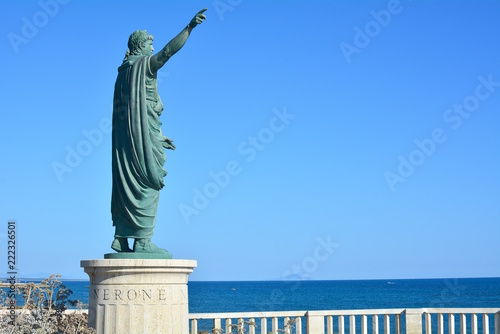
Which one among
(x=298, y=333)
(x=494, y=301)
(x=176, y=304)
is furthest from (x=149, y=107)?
(x=494, y=301)

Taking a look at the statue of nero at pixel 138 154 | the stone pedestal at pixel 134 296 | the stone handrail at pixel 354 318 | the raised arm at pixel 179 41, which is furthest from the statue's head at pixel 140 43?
the stone handrail at pixel 354 318

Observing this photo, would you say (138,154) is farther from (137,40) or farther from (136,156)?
(137,40)

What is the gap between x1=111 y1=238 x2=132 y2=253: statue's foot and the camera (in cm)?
1010

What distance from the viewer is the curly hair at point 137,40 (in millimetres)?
10547

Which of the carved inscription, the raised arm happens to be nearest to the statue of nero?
the raised arm

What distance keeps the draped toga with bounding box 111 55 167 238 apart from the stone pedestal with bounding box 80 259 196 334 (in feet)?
1.90

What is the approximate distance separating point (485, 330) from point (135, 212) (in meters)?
8.33

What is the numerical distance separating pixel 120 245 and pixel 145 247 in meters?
0.35

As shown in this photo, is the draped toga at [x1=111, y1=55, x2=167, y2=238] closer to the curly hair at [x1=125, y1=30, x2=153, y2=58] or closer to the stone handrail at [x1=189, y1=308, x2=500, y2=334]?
the curly hair at [x1=125, y1=30, x2=153, y2=58]

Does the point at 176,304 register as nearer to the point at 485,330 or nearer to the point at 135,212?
the point at 135,212

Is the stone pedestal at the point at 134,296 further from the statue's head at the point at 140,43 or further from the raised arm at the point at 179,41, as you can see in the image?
the statue's head at the point at 140,43

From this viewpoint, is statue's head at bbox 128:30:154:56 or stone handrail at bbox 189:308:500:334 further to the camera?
stone handrail at bbox 189:308:500:334

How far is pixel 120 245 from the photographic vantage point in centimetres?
1014

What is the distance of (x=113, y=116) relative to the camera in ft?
34.1
